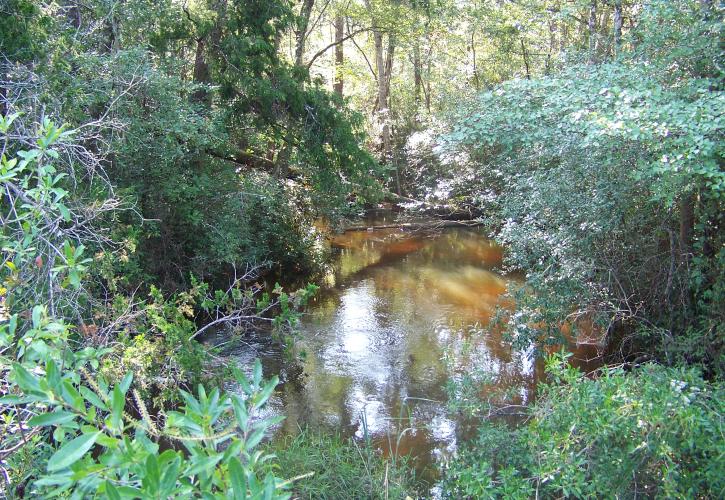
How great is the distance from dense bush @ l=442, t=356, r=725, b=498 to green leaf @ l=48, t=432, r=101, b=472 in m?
3.02

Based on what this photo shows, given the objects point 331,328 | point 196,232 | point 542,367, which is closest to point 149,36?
point 196,232

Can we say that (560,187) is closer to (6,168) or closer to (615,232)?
(615,232)

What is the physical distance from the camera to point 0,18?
5250mm

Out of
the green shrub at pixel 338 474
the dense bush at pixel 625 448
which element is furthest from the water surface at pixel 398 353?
the dense bush at pixel 625 448

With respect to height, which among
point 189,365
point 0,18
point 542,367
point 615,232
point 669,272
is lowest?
point 542,367

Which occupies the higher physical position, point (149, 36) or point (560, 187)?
point (149, 36)

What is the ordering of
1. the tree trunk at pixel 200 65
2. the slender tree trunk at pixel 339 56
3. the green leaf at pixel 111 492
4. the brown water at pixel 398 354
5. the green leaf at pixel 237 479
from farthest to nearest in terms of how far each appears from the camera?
1. the slender tree trunk at pixel 339 56
2. the tree trunk at pixel 200 65
3. the brown water at pixel 398 354
4. the green leaf at pixel 237 479
5. the green leaf at pixel 111 492

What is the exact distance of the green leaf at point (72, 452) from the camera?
1237 mm

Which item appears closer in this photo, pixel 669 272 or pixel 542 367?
pixel 669 272

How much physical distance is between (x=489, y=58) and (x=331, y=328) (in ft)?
40.6

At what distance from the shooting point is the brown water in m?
6.13

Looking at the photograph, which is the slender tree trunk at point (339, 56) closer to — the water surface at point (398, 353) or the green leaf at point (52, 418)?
the water surface at point (398, 353)

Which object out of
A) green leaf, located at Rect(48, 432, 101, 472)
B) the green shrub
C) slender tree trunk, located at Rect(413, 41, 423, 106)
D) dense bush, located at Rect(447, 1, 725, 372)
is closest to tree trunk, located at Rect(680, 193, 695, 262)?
dense bush, located at Rect(447, 1, 725, 372)

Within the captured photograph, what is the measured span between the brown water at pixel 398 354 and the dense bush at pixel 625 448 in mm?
1521
